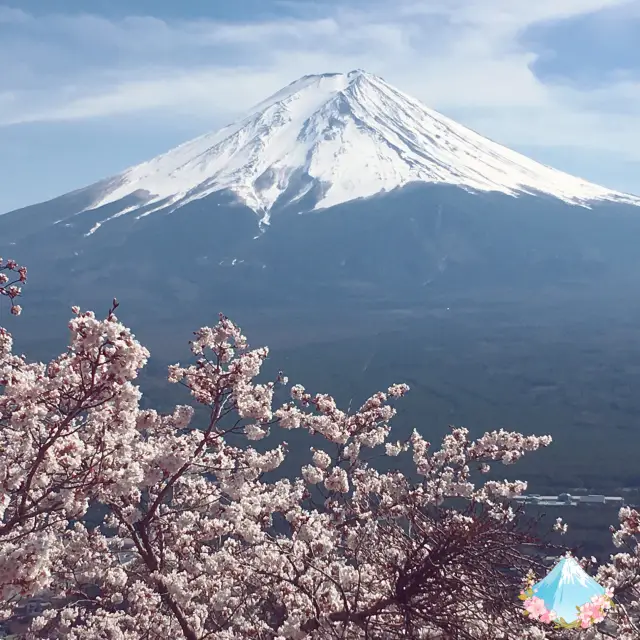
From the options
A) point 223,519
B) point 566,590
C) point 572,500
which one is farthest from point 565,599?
point 572,500

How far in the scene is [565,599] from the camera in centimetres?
362

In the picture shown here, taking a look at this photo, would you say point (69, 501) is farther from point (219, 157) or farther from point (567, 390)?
point (219, 157)

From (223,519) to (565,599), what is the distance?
354 cm

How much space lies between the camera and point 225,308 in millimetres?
78812

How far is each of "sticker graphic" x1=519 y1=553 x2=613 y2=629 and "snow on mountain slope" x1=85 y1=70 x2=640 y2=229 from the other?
108m

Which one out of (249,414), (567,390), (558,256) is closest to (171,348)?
(567,390)

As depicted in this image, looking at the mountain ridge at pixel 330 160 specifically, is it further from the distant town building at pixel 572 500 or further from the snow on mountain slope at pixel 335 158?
the distant town building at pixel 572 500

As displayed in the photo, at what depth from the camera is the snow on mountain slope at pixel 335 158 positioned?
4562 inches

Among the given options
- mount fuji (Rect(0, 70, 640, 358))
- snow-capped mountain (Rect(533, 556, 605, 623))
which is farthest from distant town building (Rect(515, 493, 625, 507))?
mount fuji (Rect(0, 70, 640, 358))

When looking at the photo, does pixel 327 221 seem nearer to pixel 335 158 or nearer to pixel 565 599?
pixel 335 158

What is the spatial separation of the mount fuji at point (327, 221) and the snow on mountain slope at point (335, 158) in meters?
0.36

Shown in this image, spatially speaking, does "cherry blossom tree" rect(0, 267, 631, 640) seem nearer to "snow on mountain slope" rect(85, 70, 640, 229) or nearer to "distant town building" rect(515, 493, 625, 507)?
"distant town building" rect(515, 493, 625, 507)

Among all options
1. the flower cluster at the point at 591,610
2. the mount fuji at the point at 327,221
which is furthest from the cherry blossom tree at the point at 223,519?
the mount fuji at the point at 327,221

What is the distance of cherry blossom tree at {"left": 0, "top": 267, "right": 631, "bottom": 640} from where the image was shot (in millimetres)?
3443
